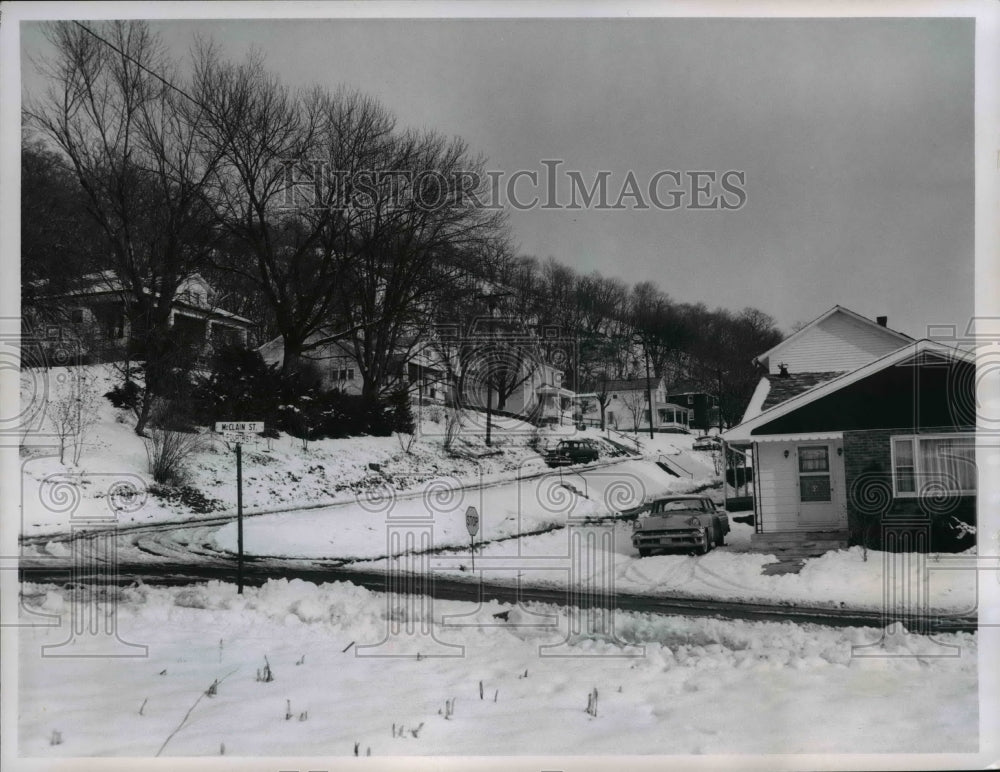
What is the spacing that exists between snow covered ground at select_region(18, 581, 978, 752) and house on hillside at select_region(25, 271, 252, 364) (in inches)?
54.7

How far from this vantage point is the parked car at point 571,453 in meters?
3.90

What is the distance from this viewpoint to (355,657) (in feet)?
11.5

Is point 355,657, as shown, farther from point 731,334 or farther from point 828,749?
point 731,334

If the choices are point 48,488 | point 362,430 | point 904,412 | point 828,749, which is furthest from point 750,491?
point 48,488

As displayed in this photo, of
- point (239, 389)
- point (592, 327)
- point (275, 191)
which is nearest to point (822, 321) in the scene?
point (592, 327)

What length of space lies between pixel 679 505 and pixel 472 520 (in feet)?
4.18

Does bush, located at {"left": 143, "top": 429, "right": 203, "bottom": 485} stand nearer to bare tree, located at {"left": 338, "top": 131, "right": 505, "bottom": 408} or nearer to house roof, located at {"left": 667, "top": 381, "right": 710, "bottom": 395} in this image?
bare tree, located at {"left": 338, "top": 131, "right": 505, "bottom": 408}

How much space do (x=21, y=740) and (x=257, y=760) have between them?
123 centimetres

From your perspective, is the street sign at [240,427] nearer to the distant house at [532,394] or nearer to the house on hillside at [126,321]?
the house on hillside at [126,321]

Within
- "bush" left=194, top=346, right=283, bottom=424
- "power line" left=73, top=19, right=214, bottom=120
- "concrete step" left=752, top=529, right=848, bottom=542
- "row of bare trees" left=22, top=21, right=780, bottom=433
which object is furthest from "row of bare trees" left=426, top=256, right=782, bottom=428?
"power line" left=73, top=19, right=214, bottom=120

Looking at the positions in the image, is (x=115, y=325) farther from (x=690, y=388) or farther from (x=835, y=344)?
(x=835, y=344)

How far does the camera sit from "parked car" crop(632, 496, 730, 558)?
156 inches

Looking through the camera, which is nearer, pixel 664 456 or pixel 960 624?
pixel 960 624

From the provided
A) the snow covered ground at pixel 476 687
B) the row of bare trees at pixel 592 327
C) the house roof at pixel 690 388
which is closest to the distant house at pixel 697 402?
the house roof at pixel 690 388
